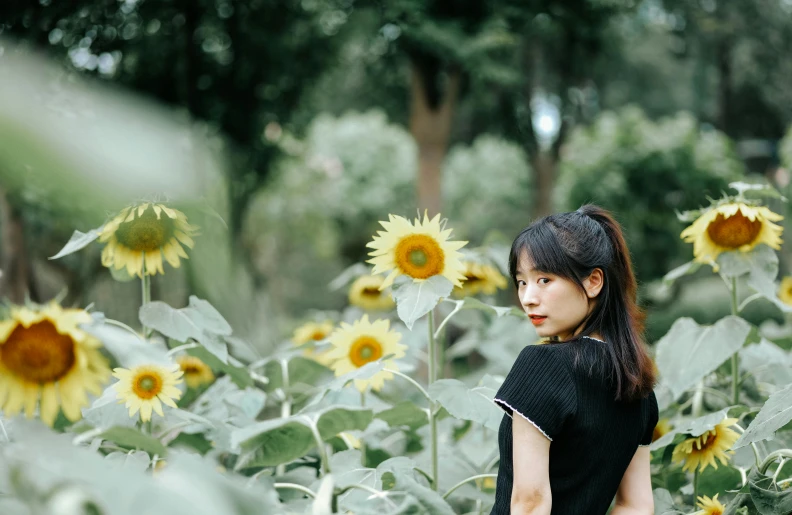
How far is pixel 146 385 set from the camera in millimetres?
1448

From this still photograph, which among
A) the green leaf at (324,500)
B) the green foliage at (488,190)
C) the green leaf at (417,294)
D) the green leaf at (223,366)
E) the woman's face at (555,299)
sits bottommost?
the green foliage at (488,190)

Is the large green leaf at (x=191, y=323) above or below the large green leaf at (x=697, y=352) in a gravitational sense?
above

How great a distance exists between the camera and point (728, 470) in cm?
168

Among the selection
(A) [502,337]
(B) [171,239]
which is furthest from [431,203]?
(B) [171,239]

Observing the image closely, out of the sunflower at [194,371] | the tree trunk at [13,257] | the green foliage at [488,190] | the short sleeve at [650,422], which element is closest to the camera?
the short sleeve at [650,422]

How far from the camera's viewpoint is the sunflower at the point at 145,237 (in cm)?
151

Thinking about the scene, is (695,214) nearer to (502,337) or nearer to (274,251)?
(502,337)

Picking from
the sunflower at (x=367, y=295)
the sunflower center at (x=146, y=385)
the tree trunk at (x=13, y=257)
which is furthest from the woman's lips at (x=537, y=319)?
the tree trunk at (x=13, y=257)

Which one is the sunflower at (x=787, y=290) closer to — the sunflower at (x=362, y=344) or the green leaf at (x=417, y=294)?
the sunflower at (x=362, y=344)

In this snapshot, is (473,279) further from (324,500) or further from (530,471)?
(324,500)

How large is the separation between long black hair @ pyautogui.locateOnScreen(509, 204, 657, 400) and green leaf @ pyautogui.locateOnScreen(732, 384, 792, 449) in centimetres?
18

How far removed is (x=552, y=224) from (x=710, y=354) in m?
0.62

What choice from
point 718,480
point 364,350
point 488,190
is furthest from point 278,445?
point 488,190

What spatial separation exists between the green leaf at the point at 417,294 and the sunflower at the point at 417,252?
0.01m
